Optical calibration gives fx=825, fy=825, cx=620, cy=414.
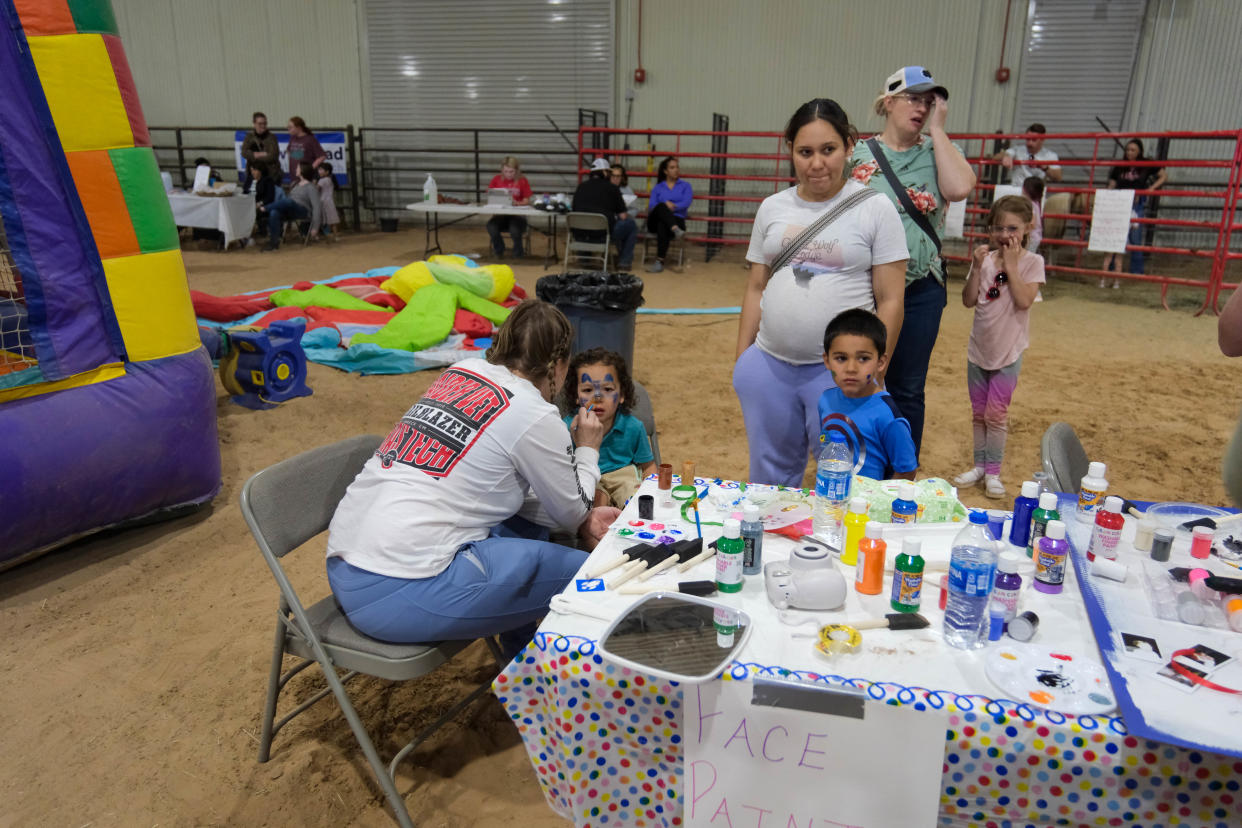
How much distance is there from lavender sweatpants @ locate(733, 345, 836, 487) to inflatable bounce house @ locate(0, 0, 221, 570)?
7.81ft

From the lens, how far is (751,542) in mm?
1652

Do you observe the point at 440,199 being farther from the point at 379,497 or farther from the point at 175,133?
the point at 379,497

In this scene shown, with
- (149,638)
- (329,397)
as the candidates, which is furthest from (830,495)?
(329,397)

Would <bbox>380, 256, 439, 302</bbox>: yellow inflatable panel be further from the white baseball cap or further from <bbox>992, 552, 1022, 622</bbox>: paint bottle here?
<bbox>992, 552, 1022, 622</bbox>: paint bottle

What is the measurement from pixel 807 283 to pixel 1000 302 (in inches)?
62.2

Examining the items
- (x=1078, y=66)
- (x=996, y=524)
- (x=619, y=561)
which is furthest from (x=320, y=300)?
(x=1078, y=66)

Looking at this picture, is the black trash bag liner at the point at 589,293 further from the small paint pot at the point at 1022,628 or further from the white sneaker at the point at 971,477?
the small paint pot at the point at 1022,628

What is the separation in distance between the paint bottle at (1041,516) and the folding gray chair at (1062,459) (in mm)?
500

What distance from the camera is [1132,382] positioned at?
18.9 ft

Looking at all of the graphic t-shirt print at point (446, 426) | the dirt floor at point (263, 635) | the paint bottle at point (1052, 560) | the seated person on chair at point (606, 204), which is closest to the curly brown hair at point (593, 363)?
the graphic t-shirt print at point (446, 426)

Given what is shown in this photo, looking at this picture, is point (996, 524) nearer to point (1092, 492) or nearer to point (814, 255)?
point (1092, 492)

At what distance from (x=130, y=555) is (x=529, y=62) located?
35.1 feet

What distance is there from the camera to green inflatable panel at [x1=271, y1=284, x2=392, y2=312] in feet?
22.1

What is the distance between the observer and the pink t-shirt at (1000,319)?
12.0ft
